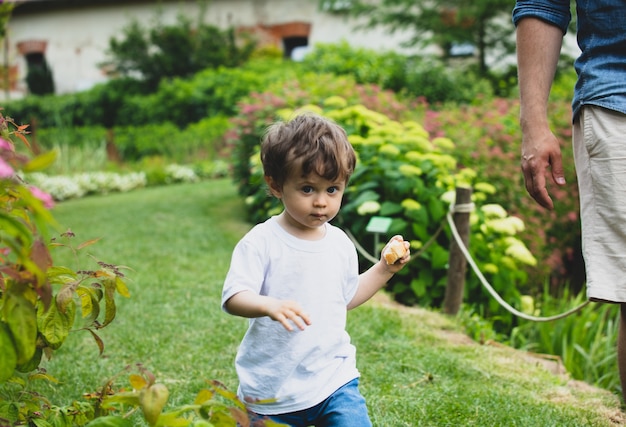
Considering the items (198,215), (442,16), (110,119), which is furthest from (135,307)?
(110,119)

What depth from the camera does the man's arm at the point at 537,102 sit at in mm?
2070

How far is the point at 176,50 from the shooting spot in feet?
61.5

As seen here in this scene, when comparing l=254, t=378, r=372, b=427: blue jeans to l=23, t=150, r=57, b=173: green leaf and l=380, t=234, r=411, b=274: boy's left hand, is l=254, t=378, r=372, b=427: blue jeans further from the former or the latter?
l=23, t=150, r=57, b=173: green leaf

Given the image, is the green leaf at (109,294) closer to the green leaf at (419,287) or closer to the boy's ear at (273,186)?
the boy's ear at (273,186)

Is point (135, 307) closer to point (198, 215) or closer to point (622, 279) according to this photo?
point (622, 279)

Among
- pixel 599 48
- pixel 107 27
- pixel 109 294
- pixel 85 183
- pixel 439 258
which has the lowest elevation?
pixel 85 183

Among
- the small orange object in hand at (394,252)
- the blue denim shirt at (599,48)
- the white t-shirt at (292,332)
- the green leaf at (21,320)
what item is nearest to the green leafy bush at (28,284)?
the green leaf at (21,320)

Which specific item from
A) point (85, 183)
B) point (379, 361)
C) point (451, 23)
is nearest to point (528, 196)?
point (379, 361)

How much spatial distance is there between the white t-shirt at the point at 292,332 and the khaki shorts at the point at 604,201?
0.79 m

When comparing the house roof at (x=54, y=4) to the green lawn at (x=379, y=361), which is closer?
the green lawn at (x=379, y=361)

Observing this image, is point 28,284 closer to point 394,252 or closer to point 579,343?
point 394,252

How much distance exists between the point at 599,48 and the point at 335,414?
136 cm

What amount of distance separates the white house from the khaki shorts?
17299 millimetres

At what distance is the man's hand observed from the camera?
206 cm
